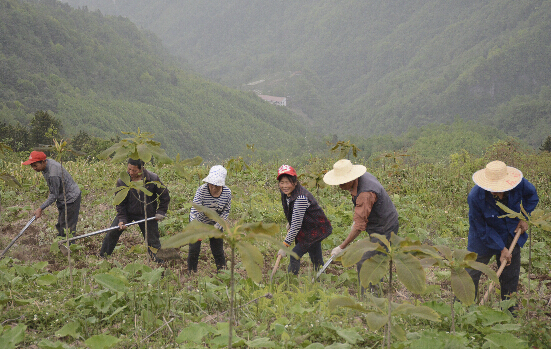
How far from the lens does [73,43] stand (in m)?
80.8

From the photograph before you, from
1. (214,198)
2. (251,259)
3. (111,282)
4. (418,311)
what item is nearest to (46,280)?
(111,282)

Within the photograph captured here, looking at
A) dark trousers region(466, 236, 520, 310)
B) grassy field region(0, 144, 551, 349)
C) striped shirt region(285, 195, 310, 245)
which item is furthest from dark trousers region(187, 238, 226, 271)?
dark trousers region(466, 236, 520, 310)

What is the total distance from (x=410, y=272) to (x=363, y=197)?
1.77 metres

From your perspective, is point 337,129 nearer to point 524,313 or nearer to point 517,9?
point 517,9

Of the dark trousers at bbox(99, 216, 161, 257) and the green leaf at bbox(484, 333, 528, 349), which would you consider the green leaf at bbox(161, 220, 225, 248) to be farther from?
the dark trousers at bbox(99, 216, 161, 257)

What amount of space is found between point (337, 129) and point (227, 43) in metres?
101

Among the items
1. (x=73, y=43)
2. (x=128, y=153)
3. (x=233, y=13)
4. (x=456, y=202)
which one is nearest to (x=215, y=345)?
(x=128, y=153)

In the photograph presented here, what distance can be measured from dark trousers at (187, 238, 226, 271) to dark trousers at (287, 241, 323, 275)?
703 millimetres

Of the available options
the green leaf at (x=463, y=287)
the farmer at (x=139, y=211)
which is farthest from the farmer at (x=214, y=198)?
the green leaf at (x=463, y=287)

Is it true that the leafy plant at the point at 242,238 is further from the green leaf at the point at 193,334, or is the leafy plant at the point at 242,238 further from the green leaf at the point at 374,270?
the green leaf at the point at 193,334

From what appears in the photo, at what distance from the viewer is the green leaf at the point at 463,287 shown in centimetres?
191

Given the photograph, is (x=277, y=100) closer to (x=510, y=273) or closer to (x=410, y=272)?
(x=510, y=273)

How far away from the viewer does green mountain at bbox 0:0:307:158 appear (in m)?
62.2

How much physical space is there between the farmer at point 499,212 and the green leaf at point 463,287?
4.15 ft
